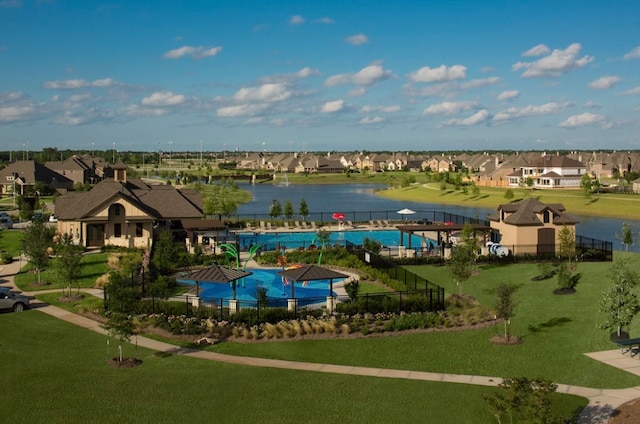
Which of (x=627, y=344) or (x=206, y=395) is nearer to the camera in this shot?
(x=206, y=395)

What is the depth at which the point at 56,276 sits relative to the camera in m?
39.0

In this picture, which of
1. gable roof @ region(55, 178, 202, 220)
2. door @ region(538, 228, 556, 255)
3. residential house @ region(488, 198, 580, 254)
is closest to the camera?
residential house @ region(488, 198, 580, 254)

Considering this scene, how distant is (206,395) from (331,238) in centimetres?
4331

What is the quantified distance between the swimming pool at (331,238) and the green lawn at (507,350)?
28.4 meters

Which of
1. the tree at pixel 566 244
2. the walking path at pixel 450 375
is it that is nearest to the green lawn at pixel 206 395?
the walking path at pixel 450 375

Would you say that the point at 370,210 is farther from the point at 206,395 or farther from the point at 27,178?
the point at 206,395

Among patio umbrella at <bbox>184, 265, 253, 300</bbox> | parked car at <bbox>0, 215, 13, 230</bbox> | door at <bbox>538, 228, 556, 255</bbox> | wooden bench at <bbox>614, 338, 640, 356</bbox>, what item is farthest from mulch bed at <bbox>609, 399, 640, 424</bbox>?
parked car at <bbox>0, 215, 13, 230</bbox>

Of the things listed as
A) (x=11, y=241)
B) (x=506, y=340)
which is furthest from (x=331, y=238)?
(x=506, y=340)

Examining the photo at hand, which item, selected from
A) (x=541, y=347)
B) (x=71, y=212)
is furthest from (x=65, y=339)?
(x=71, y=212)

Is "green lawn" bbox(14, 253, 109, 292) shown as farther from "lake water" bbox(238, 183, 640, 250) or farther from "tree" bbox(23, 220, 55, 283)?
"lake water" bbox(238, 183, 640, 250)

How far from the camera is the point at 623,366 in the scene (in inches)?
867

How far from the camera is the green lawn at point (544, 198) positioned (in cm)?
9256

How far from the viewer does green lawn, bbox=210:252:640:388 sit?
2188 centimetres

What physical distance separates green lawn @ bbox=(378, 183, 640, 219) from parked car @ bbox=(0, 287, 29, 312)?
78.9 m
